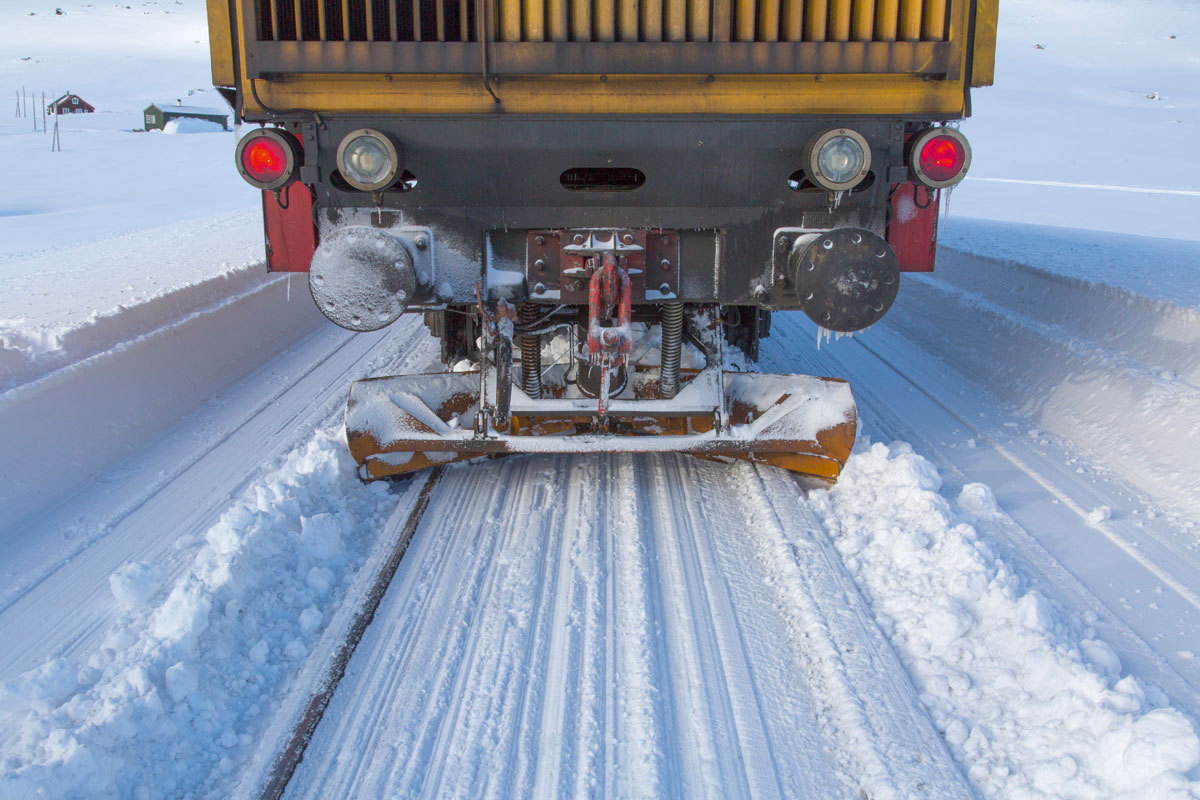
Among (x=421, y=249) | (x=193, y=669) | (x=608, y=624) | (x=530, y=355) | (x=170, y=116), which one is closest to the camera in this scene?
(x=193, y=669)

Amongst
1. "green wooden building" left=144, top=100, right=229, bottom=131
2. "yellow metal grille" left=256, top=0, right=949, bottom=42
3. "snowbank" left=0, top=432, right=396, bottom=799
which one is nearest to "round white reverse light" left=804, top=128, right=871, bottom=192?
"yellow metal grille" left=256, top=0, right=949, bottom=42

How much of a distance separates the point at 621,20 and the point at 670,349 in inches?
57.1

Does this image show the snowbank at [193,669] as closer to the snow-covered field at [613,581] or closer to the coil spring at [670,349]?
the snow-covered field at [613,581]

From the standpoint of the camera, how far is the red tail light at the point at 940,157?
364 cm

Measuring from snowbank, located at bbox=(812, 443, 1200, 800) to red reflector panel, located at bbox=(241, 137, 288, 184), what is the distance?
2815mm

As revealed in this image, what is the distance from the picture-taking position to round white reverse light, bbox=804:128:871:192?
11.8 feet

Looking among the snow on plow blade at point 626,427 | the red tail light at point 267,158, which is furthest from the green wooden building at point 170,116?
the snow on plow blade at point 626,427

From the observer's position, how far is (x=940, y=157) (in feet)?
12.1

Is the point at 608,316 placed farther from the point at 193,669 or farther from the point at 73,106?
the point at 73,106

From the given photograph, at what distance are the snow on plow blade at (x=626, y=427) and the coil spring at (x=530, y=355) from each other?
8cm

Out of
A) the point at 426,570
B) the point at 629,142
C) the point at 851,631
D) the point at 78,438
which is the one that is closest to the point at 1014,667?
the point at 851,631

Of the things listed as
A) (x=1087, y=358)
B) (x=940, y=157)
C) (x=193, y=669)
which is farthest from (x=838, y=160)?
(x=193, y=669)

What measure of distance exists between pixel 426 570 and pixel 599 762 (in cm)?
125

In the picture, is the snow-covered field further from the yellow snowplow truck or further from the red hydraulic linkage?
the red hydraulic linkage
